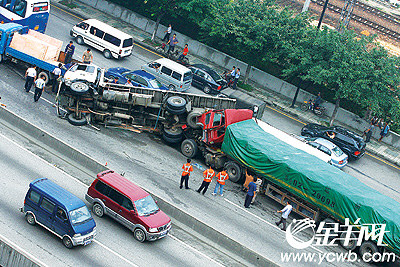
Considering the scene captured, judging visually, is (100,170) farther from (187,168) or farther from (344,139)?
(344,139)

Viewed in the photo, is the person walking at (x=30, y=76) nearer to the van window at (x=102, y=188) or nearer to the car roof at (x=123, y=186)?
the car roof at (x=123, y=186)

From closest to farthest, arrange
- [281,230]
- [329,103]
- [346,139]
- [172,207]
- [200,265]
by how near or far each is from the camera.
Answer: [200,265], [172,207], [281,230], [346,139], [329,103]

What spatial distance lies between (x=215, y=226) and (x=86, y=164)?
268 inches

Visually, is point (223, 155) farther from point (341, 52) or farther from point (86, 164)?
point (341, 52)

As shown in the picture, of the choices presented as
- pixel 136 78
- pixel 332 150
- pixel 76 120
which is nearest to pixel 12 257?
pixel 76 120

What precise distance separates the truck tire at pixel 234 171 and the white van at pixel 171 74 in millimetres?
9631

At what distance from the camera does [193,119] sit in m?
27.1

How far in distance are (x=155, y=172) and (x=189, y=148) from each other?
262 cm

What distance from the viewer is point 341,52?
34.9 meters

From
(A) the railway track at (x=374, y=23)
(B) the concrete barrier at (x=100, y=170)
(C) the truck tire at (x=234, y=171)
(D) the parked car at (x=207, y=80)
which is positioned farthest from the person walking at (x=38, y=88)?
(A) the railway track at (x=374, y=23)

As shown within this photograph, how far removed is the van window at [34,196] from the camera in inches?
750

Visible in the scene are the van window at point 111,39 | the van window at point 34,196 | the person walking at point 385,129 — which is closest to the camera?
the van window at point 34,196

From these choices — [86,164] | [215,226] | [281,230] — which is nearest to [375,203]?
[281,230]

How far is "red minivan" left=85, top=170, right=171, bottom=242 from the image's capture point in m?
20.2
